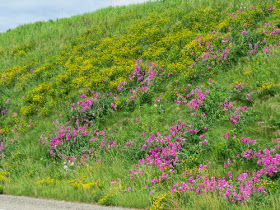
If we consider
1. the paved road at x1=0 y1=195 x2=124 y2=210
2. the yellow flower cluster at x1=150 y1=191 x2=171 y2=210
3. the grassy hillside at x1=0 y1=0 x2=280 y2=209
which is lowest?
the paved road at x1=0 y1=195 x2=124 y2=210

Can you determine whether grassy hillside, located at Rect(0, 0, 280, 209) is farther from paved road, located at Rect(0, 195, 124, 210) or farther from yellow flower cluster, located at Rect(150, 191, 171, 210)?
paved road, located at Rect(0, 195, 124, 210)

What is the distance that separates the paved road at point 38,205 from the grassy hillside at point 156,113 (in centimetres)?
24

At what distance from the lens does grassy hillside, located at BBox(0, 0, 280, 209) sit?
5.27m

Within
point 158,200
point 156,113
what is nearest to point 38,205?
point 158,200

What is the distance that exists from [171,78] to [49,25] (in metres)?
15.7

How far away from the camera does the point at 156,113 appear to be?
851 cm

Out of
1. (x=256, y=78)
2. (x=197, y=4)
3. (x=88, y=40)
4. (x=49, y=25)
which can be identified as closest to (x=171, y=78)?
(x=256, y=78)

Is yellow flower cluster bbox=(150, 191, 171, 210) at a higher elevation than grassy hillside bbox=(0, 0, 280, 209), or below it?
below

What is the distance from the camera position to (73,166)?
745cm

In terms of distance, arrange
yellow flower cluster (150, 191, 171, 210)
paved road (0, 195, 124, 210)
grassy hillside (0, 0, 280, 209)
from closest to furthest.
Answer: yellow flower cluster (150, 191, 171, 210) < paved road (0, 195, 124, 210) < grassy hillside (0, 0, 280, 209)

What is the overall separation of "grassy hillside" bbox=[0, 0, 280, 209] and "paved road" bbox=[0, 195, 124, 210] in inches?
9.6

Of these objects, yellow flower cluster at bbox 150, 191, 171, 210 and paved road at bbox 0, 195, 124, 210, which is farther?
paved road at bbox 0, 195, 124, 210

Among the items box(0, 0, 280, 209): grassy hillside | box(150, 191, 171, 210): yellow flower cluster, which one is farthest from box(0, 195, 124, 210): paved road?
box(150, 191, 171, 210): yellow flower cluster

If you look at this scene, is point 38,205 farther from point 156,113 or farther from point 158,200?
point 156,113
